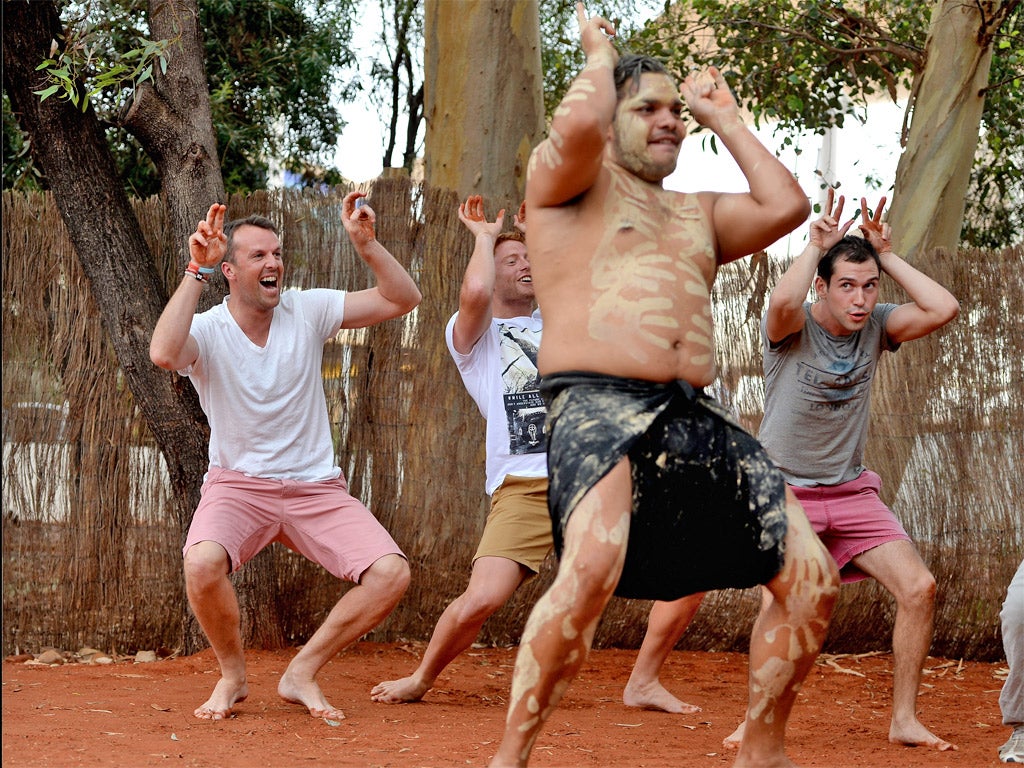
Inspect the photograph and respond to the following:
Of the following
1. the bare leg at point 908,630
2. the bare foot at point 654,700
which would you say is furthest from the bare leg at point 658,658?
the bare leg at point 908,630

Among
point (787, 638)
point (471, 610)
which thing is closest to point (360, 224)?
point (471, 610)

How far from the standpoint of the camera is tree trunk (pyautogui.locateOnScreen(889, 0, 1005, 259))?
7.62 metres

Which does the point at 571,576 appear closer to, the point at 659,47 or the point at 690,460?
the point at 690,460

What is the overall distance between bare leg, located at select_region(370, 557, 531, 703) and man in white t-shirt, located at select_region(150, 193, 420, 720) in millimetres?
247

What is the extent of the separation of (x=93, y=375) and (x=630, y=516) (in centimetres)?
392

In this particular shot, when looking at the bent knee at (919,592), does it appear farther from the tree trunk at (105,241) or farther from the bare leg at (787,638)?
the tree trunk at (105,241)

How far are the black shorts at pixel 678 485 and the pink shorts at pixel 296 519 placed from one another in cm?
178

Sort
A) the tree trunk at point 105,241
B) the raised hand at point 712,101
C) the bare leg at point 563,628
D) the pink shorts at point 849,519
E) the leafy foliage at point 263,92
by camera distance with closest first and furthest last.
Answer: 1. the bare leg at point 563,628
2. the raised hand at point 712,101
3. the pink shorts at point 849,519
4. the tree trunk at point 105,241
5. the leafy foliage at point 263,92

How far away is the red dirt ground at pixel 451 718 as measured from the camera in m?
4.02

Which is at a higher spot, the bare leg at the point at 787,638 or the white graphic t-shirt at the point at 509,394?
the white graphic t-shirt at the point at 509,394

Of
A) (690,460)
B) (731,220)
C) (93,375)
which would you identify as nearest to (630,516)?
(690,460)

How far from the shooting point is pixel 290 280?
6117 mm

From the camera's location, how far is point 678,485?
10.4 ft

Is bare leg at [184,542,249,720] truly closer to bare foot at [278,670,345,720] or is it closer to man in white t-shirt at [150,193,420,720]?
man in white t-shirt at [150,193,420,720]
